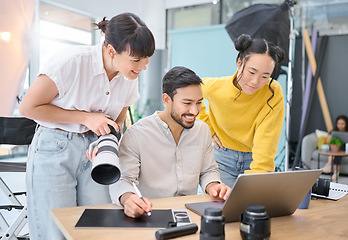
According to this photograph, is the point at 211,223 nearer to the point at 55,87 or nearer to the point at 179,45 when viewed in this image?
the point at 55,87

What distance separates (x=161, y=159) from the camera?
161 cm

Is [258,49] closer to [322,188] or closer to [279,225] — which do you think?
[322,188]

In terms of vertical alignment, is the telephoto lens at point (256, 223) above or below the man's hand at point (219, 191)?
above

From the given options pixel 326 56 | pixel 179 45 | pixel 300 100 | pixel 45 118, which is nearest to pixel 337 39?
pixel 326 56

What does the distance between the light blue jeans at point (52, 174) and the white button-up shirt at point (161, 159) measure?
18cm

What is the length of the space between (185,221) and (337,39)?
6.24 metres

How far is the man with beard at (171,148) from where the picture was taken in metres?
1.58

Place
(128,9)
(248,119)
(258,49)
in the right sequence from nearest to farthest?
(258,49) < (248,119) < (128,9)

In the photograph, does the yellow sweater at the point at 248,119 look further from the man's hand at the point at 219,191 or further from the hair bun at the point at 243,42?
the man's hand at the point at 219,191

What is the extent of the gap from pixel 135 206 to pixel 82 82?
60cm

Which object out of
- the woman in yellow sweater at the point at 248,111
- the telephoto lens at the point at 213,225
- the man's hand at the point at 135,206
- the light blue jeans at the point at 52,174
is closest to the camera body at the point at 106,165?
the man's hand at the point at 135,206

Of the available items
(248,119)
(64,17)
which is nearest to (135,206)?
(248,119)

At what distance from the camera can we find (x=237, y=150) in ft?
6.66

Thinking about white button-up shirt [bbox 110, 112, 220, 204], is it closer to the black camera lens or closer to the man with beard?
the man with beard
